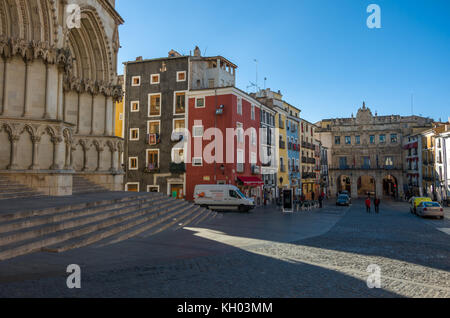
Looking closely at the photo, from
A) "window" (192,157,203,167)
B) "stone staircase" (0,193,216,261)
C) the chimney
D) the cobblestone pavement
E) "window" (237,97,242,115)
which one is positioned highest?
the chimney

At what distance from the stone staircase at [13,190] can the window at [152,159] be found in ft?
69.2

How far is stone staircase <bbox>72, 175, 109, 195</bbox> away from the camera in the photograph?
17.9 meters

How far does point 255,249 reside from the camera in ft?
36.1

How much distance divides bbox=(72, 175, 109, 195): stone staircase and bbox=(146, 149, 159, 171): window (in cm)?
1460

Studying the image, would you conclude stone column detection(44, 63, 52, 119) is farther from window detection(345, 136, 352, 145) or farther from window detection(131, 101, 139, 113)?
window detection(345, 136, 352, 145)

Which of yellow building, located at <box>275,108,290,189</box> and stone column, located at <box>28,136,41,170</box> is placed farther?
yellow building, located at <box>275,108,290,189</box>

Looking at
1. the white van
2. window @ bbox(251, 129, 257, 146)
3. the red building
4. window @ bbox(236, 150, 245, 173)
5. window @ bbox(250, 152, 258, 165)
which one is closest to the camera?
the white van

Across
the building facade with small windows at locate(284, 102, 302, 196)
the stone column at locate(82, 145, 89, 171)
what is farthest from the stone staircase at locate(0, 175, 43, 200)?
the building facade with small windows at locate(284, 102, 302, 196)

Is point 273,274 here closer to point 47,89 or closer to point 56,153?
point 56,153

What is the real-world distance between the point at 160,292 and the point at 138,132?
32076mm

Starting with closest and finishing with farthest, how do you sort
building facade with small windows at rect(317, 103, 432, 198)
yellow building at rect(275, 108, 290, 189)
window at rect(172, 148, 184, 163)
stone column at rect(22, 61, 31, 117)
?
stone column at rect(22, 61, 31, 117)
window at rect(172, 148, 184, 163)
yellow building at rect(275, 108, 290, 189)
building facade with small windows at rect(317, 103, 432, 198)

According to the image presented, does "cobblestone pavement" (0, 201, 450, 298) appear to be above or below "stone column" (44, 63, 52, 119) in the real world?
below

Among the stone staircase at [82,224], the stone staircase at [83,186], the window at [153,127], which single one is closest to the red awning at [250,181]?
the window at [153,127]
